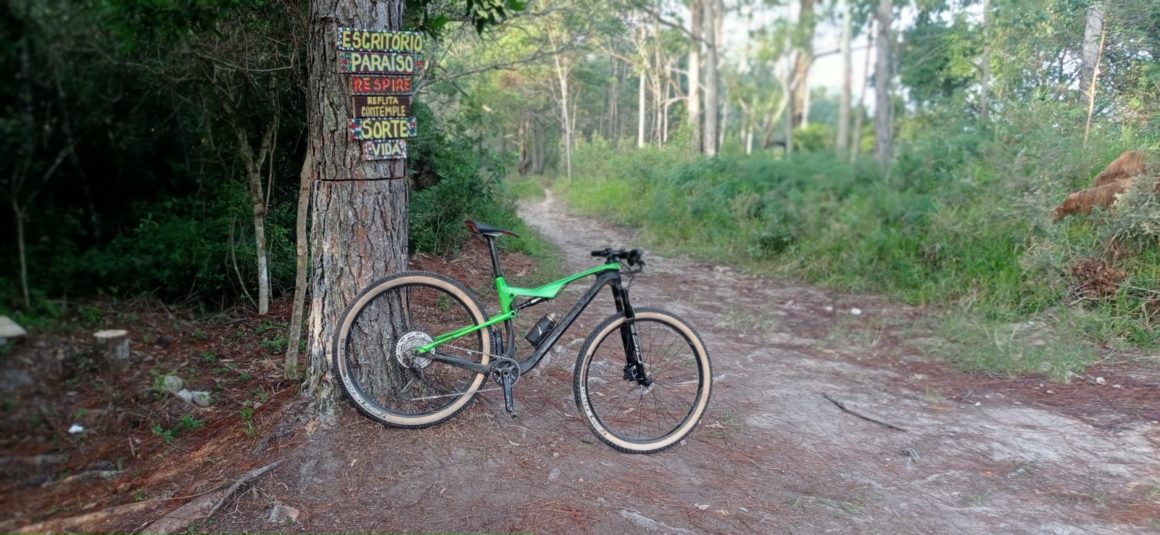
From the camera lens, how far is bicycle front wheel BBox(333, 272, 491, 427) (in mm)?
3379

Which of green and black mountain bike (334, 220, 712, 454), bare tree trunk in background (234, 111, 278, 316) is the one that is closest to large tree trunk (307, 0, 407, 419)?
green and black mountain bike (334, 220, 712, 454)

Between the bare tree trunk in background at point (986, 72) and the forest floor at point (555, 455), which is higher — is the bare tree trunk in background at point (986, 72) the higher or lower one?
the higher one

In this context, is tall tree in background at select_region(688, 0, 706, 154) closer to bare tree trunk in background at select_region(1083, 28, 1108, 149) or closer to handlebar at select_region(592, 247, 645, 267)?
bare tree trunk in background at select_region(1083, 28, 1108, 149)

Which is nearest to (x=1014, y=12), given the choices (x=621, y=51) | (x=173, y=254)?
(x=621, y=51)

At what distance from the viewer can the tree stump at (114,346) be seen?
2.57 metres

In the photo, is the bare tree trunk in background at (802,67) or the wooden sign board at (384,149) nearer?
the wooden sign board at (384,149)

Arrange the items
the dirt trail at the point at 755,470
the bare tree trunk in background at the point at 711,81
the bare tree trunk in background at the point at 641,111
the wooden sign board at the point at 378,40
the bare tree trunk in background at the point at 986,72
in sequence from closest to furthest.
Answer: the dirt trail at the point at 755,470 → the wooden sign board at the point at 378,40 → the bare tree trunk in background at the point at 986,72 → the bare tree trunk in background at the point at 641,111 → the bare tree trunk in background at the point at 711,81

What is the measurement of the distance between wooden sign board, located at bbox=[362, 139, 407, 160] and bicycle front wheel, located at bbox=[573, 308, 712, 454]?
1306mm

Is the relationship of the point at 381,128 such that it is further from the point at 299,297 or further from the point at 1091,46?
the point at 1091,46

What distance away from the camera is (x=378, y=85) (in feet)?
11.3

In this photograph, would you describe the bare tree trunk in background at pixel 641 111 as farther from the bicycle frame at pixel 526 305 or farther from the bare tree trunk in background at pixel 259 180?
the bicycle frame at pixel 526 305

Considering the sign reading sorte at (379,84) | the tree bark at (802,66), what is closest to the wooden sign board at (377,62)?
the sign reading sorte at (379,84)

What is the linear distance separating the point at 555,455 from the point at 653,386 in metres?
0.63

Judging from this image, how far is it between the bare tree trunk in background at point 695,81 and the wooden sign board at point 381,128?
1045cm
